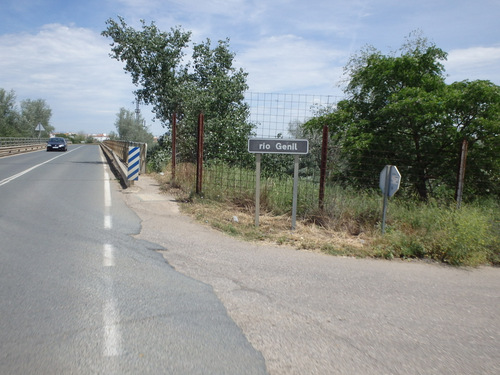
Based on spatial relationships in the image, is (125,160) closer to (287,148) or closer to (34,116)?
(287,148)

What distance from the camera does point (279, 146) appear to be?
779 centimetres

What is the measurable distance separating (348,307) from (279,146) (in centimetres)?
419

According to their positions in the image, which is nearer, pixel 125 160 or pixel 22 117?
pixel 125 160

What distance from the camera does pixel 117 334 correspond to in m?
3.37

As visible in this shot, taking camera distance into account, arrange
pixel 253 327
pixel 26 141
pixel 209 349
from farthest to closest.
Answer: pixel 26 141 → pixel 253 327 → pixel 209 349

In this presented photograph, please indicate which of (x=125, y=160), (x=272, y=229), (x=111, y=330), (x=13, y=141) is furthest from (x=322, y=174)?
(x=13, y=141)

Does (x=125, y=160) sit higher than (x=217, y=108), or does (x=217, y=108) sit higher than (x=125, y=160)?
(x=217, y=108)

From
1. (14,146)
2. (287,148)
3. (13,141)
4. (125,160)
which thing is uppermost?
(287,148)

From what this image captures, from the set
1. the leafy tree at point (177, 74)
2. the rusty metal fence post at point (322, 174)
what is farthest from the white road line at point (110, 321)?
the leafy tree at point (177, 74)

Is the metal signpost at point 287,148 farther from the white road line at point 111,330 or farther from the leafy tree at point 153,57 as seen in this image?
the leafy tree at point 153,57

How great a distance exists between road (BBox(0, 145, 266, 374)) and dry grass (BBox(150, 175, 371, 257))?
1.99m

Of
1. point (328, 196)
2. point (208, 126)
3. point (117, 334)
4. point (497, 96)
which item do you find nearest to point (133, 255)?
point (117, 334)

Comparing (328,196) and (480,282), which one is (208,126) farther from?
(480,282)

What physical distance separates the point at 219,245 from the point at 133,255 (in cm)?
151
